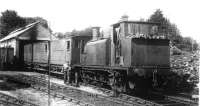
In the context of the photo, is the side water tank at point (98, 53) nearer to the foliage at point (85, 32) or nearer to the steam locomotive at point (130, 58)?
the steam locomotive at point (130, 58)

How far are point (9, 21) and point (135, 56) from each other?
49156 mm

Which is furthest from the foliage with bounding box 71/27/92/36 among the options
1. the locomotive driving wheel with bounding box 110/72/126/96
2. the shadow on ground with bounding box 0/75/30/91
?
the locomotive driving wheel with bounding box 110/72/126/96

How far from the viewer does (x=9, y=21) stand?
2158 inches

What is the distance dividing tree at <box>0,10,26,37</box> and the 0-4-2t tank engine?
149ft

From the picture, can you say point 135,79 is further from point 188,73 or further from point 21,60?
point 21,60

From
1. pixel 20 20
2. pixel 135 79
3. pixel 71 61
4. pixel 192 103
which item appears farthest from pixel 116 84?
pixel 20 20

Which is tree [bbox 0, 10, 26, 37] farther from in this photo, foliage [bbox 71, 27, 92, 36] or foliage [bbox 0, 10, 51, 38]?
foliage [bbox 71, 27, 92, 36]

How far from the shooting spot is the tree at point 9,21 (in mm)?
53781

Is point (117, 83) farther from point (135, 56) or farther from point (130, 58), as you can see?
point (135, 56)

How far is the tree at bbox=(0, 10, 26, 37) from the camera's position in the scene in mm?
53781

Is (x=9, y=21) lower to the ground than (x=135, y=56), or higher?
higher

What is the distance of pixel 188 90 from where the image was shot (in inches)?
494

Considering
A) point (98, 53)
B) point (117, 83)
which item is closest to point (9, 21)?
point (98, 53)

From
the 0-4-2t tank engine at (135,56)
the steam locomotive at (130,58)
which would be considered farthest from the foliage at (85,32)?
the 0-4-2t tank engine at (135,56)
